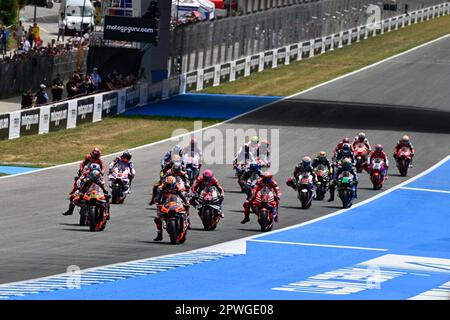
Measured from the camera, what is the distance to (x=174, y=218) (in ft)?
86.8

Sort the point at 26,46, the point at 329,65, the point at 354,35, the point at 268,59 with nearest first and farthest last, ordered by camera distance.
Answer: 1. the point at 26,46
2. the point at 268,59
3. the point at 329,65
4. the point at 354,35

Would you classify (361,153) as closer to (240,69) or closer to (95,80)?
(95,80)

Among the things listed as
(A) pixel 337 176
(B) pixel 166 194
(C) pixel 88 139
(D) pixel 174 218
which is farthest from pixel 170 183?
(C) pixel 88 139

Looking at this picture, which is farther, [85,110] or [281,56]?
[281,56]

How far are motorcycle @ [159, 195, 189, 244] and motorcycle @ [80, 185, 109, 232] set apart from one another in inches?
69.4

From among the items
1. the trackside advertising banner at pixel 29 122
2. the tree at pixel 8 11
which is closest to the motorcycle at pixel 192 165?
the trackside advertising banner at pixel 29 122

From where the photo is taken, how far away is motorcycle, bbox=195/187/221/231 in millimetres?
28703

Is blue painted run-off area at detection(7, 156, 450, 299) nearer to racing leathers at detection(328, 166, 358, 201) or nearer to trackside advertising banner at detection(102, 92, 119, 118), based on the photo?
racing leathers at detection(328, 166, 358, 201)

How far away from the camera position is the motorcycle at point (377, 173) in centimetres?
3803

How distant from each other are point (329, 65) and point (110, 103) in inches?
890

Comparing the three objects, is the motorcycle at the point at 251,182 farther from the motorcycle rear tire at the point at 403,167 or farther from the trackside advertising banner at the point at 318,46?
the trackside advertising banner at the point at 318,46

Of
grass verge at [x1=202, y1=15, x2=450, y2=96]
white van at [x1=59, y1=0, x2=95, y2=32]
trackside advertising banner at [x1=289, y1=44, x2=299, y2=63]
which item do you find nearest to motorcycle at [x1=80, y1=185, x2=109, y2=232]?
grass verge at [x1=202, y1=15, x2=450, y2=96]

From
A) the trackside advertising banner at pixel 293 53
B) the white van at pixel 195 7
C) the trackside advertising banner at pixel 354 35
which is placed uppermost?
the white van at pixel 195 7

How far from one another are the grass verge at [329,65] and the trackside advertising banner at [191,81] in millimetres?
619
